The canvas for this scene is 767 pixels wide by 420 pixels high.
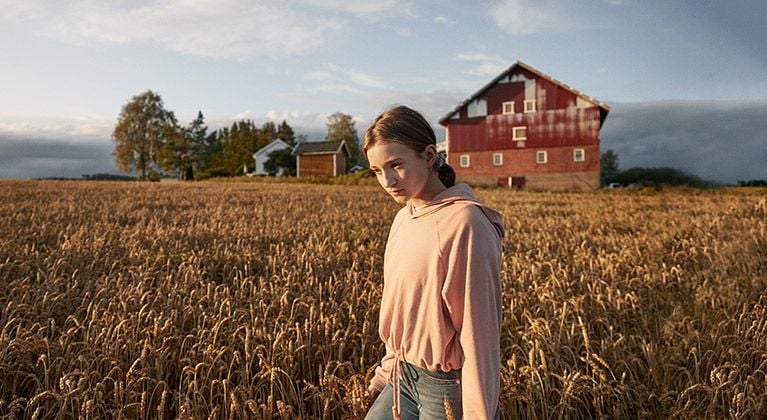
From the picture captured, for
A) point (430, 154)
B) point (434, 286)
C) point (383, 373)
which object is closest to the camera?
point (434, 286)

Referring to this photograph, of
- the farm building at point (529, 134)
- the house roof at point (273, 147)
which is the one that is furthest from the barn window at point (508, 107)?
the house roof at point (273, 147)

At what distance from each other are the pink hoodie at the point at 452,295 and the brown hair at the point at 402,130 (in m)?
0.24

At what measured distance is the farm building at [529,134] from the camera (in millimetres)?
40688

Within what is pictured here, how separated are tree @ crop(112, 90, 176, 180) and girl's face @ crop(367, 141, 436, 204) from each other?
295ft

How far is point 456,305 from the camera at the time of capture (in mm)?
2086

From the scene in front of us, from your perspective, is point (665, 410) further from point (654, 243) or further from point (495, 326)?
point (654, 243)

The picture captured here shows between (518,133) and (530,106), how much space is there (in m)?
2.33

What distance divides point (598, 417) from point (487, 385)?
149 cm

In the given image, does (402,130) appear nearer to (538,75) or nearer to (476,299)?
(476,299)

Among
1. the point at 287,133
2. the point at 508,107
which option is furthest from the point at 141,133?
the point at 508,107

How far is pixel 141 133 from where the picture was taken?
88000 millimetres

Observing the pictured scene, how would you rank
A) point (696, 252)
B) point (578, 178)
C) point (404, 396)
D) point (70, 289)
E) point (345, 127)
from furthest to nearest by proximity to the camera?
point (345, 127)
point (578, 178)
point (696, 252)
point (70, 289)
point (404, 396)

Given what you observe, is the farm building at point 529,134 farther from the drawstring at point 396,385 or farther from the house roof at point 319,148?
the drawstring at point 396,385

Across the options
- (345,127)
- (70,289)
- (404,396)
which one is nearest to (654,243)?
(404,396)
